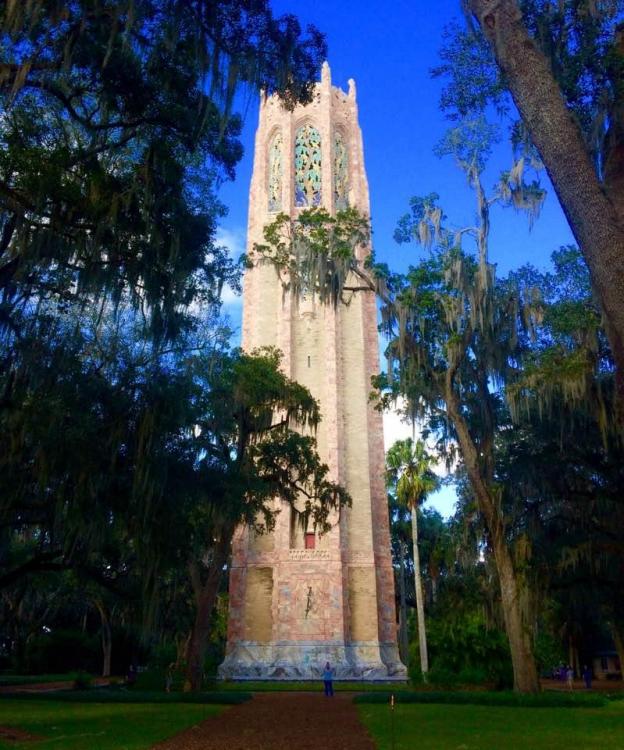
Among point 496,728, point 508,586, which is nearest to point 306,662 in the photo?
point 508,586

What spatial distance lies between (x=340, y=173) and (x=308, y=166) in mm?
2101

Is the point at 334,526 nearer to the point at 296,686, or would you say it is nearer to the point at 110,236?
the point at 296,686

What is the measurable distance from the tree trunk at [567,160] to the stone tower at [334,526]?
2215 cm

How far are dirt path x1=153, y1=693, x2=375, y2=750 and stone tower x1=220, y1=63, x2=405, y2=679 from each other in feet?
47.9

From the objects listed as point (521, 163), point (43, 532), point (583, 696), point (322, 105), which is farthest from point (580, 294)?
point (322, 105)

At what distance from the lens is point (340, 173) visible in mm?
43438

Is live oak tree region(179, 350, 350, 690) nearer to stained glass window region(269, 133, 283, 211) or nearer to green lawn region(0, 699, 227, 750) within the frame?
green lawn region(0, 699, 227, 750)

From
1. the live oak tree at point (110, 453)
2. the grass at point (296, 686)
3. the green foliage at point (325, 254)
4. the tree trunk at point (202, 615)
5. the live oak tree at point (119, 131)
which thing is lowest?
the grass at point (296, 686)

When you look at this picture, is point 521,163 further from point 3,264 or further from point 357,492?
point 357,492

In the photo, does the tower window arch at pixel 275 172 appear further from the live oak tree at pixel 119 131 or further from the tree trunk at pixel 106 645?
the live oak tree at pixel 119 131

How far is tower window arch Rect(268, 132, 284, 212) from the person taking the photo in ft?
138

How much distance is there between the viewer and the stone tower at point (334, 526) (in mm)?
31906

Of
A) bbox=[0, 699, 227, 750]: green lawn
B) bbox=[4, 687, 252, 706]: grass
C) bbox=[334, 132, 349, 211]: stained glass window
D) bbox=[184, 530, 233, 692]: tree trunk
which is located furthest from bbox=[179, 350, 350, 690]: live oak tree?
bbox=[334, 132, 349, 211]: stained glass window

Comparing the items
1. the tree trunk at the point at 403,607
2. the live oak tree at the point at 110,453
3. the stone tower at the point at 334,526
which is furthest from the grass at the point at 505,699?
the tree trunk at the point at 403,607
